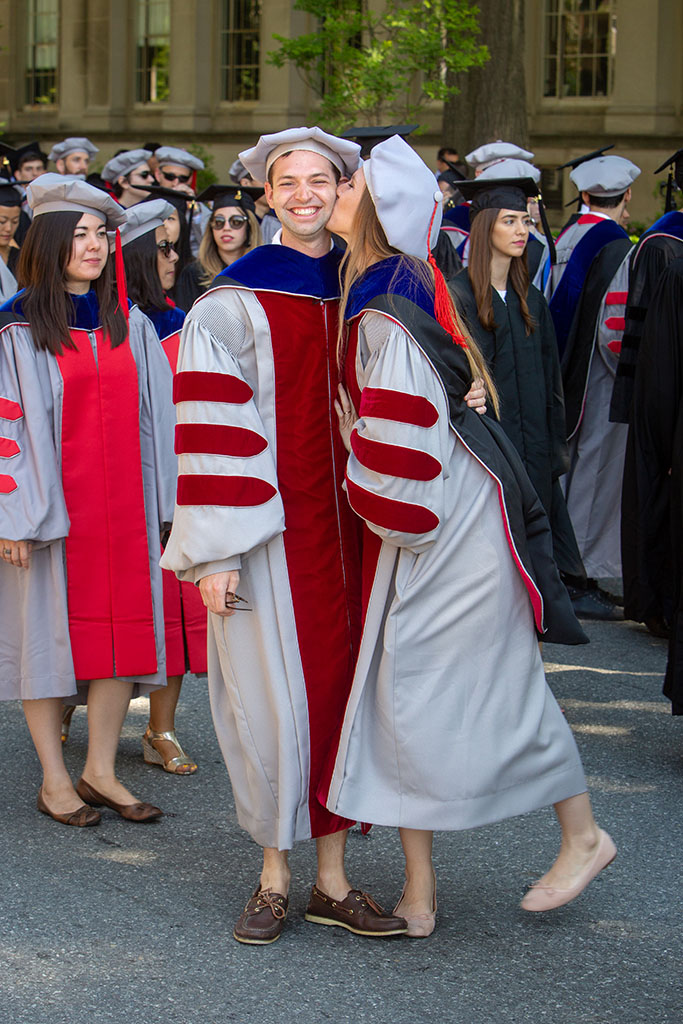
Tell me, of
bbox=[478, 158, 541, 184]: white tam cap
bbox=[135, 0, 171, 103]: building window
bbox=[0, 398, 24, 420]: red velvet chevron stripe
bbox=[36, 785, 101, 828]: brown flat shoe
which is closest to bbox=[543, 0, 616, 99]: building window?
bbox=[135, 0, 171, 103]: building window

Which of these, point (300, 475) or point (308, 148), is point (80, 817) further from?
point (308, 148)

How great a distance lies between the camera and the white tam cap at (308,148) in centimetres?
354

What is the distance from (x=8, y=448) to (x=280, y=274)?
1.19 metres

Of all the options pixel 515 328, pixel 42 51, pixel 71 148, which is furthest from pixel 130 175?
pixel 42 51

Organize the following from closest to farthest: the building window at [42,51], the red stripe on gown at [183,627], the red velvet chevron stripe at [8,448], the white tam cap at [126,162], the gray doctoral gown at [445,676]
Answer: the gray doctoral gown at [445,676] < the red velvet chevron stripe at [8,448] < the red stripe on gown at [183,627] < the white tam cap at [126,162] < the building window at [42,51]

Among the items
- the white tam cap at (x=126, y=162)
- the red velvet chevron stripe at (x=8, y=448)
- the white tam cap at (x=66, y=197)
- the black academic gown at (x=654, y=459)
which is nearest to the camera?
the red velvet chevron stripe at (x=8, y=448)

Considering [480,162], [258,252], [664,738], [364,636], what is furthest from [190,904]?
[480,162]

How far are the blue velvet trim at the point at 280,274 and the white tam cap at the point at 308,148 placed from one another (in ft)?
0.82

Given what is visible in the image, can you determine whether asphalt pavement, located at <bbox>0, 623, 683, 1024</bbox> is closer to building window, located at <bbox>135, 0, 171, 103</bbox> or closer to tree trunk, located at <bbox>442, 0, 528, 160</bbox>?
tree trunk, located at <bbox>442, 0, 528, 160</bbox>

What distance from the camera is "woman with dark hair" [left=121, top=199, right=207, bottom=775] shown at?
473 centimetres

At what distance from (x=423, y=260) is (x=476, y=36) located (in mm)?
11180

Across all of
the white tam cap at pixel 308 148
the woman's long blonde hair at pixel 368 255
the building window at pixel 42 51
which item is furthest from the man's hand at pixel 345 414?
the building window at pixel 42 51

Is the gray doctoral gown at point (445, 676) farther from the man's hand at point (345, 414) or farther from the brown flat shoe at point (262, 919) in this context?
the brown flat shoe at point (262, 919)

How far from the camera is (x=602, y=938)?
3.60 meters
